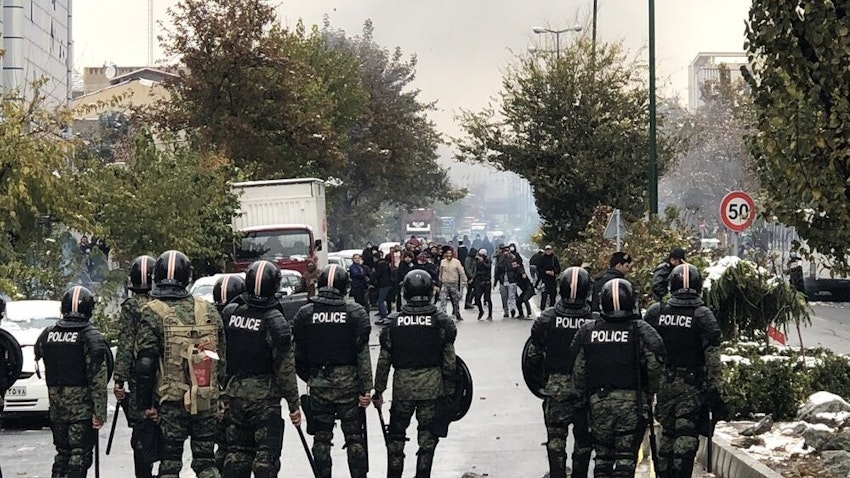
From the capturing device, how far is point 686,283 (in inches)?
358

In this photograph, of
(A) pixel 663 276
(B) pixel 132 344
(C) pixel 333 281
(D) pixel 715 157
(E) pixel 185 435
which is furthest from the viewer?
(D) pixel 715 157

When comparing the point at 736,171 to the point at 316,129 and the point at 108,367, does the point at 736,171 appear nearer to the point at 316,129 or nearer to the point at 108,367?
the point at 316,129

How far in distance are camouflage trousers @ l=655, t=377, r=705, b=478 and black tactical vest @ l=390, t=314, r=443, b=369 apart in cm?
171

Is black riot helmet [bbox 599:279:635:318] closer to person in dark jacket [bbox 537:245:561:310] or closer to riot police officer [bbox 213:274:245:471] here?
riot police officer [bbox 213:274:245:471]

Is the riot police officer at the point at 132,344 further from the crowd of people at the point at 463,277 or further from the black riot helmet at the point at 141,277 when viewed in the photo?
the crowd of people at the point at 463,277

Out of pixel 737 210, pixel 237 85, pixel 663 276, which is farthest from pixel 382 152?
pixel 663 276

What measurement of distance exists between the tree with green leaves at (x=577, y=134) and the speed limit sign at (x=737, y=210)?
12.6 metres

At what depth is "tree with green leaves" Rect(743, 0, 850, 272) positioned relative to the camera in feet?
25.2

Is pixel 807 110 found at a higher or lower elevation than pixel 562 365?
higher

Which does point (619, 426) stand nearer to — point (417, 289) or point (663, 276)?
point (417, 289)

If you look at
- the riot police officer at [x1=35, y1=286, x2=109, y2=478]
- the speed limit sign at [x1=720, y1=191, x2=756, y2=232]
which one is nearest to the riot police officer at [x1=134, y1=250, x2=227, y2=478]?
the riot police officer at [x1=35, y1=286, x2=109, y2=478]

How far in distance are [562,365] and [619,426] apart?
1.08 metres

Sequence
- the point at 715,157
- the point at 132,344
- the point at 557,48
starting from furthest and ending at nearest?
the point at 715,157 < the point at 557,48 < the point at 132,344

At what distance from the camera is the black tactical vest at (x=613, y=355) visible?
814 centimetres
